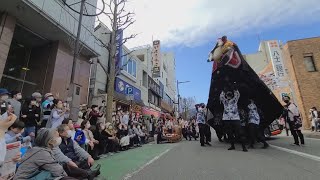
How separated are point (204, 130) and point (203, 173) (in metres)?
5.89

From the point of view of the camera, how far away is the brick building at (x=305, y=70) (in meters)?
20.5

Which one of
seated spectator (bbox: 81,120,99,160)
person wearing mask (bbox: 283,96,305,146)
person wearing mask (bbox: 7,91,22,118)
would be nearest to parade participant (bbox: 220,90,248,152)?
person wearing mask (bbox: 283,96,305,146)

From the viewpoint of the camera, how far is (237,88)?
8711 mm

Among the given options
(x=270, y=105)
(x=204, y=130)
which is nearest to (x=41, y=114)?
(x=204, y=130)

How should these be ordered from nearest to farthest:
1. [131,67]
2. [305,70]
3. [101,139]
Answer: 1. [101,139]
2. [305,70]
3. [131,67]

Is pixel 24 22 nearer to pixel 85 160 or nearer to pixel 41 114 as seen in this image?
pixel 41 114

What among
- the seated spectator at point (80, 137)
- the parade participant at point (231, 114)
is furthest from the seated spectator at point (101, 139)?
the parade participant at point (231, 114)

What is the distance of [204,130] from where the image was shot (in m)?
10.3

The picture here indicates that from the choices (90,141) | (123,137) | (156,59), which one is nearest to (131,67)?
(156,59)

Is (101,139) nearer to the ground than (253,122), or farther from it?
nearer to the ground

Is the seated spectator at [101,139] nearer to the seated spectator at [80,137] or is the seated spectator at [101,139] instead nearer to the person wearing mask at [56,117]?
the seated spectator at [80,137]

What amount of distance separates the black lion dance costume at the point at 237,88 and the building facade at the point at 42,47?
753 centimetres

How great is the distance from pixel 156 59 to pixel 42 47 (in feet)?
72.8

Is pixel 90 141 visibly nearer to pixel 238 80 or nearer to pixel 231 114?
pixel 231 114
